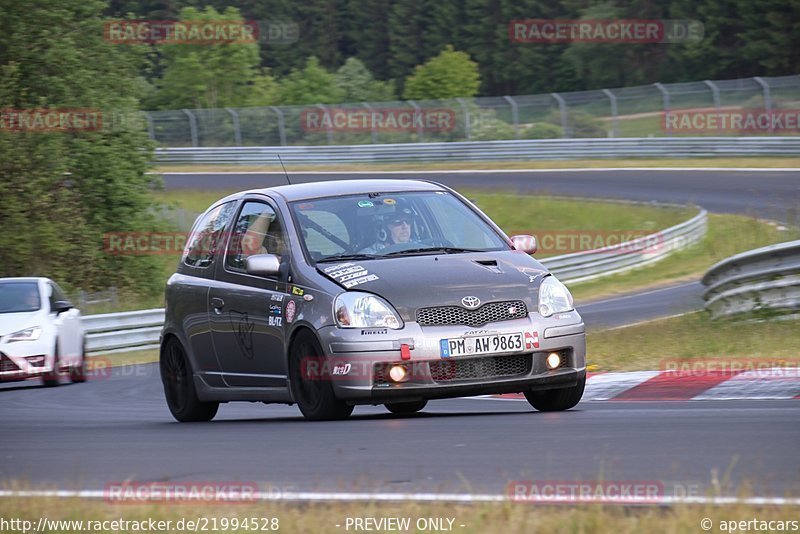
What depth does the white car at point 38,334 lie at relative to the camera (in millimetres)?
15875

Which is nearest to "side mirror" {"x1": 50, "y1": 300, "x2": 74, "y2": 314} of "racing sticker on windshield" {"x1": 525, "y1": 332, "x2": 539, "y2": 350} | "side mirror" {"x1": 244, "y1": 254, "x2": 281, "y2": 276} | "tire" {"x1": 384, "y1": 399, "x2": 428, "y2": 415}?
"tire" {"x1": 384, "y1": 399, "x2": 428, "y2": 415}

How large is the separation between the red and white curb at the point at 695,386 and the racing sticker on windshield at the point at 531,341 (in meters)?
1.74

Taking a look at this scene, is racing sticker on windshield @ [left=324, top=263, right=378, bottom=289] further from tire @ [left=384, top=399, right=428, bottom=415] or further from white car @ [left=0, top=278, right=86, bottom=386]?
white car @ [left=0, top=278, right=86, bottom=386]

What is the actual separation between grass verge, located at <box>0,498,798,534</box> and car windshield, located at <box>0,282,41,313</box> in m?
11.4

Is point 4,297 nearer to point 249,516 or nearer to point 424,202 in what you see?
point 424,202

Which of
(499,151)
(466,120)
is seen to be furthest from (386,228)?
(466,120)

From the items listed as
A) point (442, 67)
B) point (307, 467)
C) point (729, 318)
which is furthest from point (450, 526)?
point (442, 67)

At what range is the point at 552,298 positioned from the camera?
8.71 m

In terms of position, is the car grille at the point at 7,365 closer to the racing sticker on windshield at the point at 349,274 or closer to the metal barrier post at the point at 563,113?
the racing sticker on windshield at the point at 349,274

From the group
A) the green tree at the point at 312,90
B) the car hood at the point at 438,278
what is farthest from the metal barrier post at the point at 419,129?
the car hood at the point at 438,278

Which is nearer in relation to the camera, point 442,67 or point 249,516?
point 249,516

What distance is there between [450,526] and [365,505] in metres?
0.59

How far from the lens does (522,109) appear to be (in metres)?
47.5

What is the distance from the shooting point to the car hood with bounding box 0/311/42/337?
1599 cm
